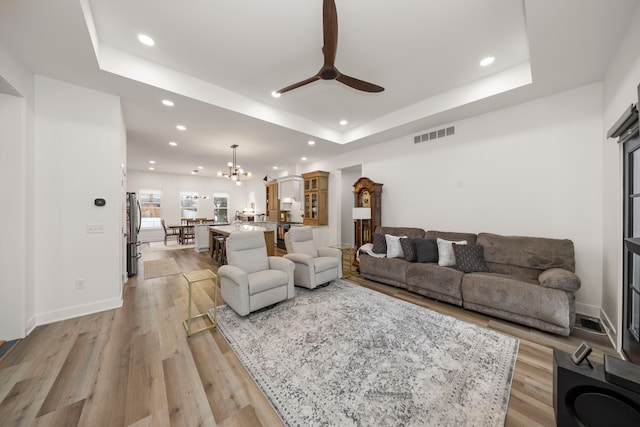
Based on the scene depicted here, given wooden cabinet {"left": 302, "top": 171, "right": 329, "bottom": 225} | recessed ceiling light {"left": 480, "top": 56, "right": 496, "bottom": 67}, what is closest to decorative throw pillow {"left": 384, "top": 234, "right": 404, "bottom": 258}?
recessed ceiling light {"left": 480, "top": 56, "right": 496, "bottom": 67}

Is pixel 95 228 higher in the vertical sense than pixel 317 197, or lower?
lower

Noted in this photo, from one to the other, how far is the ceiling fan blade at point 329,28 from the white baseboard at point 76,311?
13.0 feet

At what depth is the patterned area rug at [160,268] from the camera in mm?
4688

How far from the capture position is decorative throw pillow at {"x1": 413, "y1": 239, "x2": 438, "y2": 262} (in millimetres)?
3650

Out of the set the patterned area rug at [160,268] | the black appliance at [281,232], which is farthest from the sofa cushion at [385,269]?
the patterned area rug at [160,268]

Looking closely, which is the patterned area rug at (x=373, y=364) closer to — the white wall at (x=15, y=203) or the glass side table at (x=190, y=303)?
the glass side table at (x=190, y=303)

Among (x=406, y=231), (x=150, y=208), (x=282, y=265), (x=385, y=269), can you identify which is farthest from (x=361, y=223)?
(x=150, y=208)

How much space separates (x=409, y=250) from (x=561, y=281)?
5.84 feet

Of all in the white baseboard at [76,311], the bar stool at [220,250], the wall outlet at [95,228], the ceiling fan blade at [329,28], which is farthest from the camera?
the bar stool at [220,250]

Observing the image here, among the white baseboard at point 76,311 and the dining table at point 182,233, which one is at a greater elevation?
the dining table at point 182,233

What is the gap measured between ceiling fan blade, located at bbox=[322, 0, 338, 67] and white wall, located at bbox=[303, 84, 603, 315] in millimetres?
3033

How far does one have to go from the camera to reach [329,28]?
187 cm

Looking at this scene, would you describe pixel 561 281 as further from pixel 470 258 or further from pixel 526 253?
pixel 470 258

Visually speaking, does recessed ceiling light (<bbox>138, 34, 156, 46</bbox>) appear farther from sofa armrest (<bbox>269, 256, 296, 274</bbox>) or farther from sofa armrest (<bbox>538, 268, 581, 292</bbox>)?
sofa armrest (<bbox>538, 268, 581, 292</bbox>)
